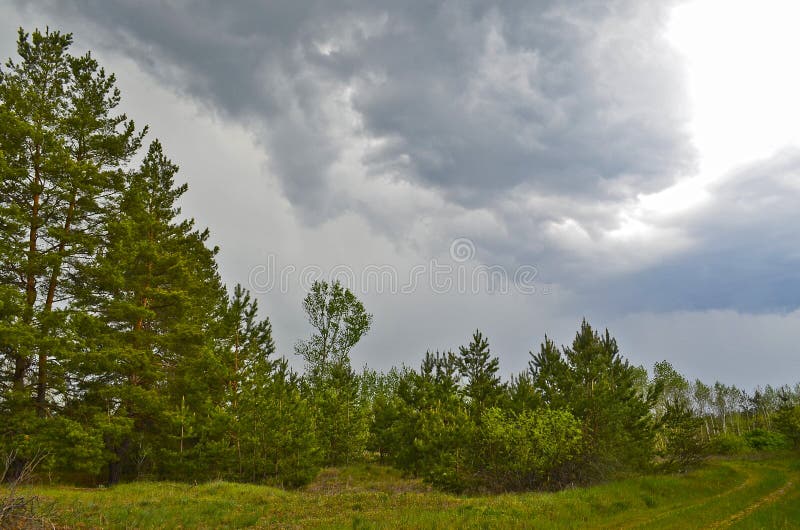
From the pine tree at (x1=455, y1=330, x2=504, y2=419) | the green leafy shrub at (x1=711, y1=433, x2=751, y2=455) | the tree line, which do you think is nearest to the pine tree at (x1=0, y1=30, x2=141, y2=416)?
the tree line

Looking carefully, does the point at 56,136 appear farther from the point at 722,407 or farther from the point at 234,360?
the point at 722,407

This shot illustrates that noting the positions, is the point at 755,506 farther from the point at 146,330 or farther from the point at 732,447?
the point at 732,447

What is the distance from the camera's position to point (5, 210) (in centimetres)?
2350

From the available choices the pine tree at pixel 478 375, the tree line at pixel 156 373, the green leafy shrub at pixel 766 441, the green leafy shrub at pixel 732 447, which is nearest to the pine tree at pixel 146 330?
the tree line at pixel 156 373

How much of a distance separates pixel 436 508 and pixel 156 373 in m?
19.2

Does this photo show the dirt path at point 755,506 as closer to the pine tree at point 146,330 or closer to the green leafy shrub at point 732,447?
the pine tree at point 146,330

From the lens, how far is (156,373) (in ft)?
93.4

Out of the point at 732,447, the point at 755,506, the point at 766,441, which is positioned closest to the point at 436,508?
the point at 755,506

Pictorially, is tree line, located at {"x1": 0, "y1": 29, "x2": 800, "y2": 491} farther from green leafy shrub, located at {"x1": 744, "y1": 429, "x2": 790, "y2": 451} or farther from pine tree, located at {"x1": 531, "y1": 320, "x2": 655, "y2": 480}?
green leafy shrub, located at {"x1": 744, "y1": 429, "x2": 790, "y2": 451}

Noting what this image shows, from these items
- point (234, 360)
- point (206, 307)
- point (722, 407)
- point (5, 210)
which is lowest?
point (722, 407)

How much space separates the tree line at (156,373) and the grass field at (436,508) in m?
3.48

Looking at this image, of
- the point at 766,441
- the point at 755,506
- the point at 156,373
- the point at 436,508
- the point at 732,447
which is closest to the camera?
the point at 436,508

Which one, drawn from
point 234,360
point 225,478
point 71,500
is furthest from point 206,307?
point 71,500

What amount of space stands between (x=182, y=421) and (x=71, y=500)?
7943 millimetres
